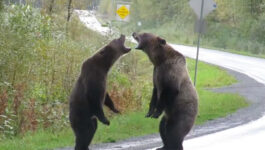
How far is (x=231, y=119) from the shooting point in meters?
16.5

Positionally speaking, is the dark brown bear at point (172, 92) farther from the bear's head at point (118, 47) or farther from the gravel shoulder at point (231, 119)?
the gravel shoulder at point (231, 119)

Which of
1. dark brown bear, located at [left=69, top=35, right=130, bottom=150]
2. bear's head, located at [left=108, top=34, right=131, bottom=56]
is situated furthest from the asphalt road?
bear's head, located at [left=108, top=34, right=131, bottom=56]

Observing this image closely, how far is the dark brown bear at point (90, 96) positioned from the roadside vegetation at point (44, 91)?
8.78ft

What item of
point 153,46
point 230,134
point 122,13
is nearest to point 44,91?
point 230,134

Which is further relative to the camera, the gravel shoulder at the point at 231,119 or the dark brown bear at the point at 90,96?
the gravel shoulder at the point at 231,119

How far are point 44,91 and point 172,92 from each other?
8.09m

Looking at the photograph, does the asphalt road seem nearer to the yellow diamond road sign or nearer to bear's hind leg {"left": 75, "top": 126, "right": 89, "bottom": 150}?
bear's hind leg {"left": 75, "top": 126, "right": 89, "bottom": 150}

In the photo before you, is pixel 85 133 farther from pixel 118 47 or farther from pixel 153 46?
pixel 153 46

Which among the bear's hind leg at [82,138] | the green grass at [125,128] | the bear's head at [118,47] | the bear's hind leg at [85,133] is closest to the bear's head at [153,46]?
the bear's head at [118,47]

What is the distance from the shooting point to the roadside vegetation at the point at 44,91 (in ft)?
41.7

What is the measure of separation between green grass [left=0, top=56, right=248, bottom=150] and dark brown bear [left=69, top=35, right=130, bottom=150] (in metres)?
2.68

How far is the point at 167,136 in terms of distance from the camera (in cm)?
838

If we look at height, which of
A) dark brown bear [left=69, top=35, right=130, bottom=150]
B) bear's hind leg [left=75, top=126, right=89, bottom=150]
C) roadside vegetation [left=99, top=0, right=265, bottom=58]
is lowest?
roadside vegetation [left=99, top=0, right=265, bottom=58]

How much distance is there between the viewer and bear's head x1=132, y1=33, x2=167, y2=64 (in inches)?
327
